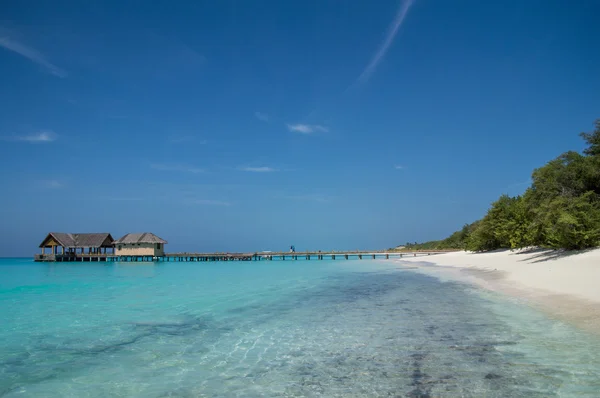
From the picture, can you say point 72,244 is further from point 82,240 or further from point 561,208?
point 561,208

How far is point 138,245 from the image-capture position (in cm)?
6344

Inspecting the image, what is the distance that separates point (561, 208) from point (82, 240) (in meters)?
66.1

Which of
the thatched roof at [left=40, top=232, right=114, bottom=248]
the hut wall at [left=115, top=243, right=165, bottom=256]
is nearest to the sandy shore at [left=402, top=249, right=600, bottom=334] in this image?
the hut wall at [left=115, top=243, right=165, bottom=256]

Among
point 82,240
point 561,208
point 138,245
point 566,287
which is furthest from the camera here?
point 82,240

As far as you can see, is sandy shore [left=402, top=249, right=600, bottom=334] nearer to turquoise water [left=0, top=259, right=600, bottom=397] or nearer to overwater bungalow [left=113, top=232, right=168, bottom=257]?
turquoise water [left=0, top=259, right=600, bottom=397]

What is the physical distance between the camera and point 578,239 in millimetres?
18500

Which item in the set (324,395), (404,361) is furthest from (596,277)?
(324,395)

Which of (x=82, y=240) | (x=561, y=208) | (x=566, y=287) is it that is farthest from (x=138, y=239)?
(x=566, y=287)

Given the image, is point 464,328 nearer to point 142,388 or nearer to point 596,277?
point 142,388

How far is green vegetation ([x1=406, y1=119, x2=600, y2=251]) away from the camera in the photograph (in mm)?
18609

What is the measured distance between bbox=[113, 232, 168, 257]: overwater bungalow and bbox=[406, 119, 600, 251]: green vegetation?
48909mm

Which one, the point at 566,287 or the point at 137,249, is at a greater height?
the point at 137,249

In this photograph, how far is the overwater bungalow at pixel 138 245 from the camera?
207ft

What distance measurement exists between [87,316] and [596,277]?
1544 centimetres
